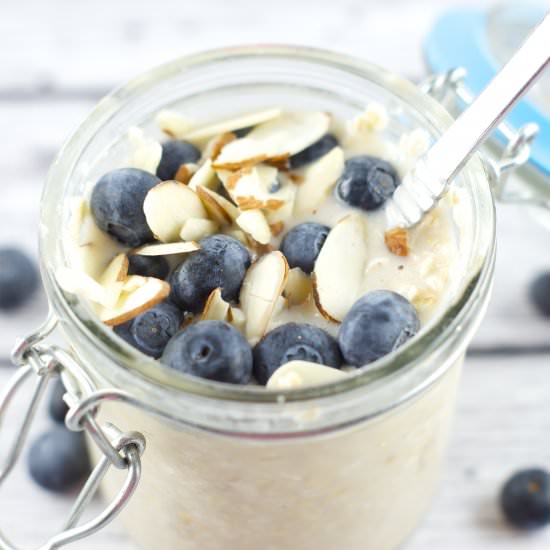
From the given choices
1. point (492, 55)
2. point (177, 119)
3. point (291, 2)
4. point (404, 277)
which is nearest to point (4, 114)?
point (291, 2)

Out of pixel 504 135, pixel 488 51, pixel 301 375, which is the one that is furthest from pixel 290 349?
pixel 488 51

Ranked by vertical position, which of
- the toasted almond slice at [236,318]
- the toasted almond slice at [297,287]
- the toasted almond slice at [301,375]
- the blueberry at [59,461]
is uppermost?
the toasted almond slice at [301,375]

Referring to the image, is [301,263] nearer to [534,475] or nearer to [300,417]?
[300,417]

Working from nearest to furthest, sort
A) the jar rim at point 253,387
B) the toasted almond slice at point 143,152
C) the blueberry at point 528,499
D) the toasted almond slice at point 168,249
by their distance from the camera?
the jar rim at point 253,387 → the toasted almond slice at point 168,249 → the toasted almond slice at point 143,152 → the blueberry at point 528,499

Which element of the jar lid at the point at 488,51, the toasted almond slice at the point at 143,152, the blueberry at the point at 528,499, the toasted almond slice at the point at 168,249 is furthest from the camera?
the jar lid at the point at 488,51

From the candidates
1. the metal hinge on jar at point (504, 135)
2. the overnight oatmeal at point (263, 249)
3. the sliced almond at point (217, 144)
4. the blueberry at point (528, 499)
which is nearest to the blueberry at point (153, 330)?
the overnight oatmeal at point (263, 249)

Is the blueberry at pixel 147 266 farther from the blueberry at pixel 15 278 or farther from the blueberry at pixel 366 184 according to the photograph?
the blueberry at pixel 15 278
